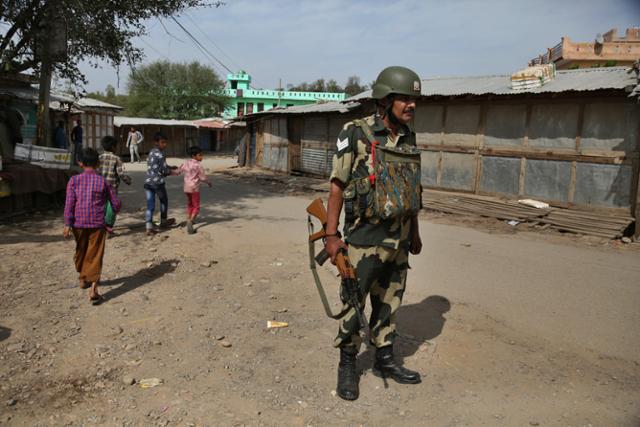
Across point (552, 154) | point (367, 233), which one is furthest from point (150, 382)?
point (552, 154)

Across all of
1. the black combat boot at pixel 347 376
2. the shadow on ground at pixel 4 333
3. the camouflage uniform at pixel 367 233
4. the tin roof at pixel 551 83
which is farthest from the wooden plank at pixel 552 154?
the shadow on ground at pixel 4 333

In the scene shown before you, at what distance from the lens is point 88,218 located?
14.4 ft

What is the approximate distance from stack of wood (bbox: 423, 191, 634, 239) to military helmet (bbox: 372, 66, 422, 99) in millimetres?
6767

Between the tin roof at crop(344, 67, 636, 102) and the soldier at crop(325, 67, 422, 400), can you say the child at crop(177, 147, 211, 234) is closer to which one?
the soldier at crop(325, 67, 422, 400)

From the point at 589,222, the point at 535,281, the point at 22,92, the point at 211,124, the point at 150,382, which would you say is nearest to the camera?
the point at 150,382

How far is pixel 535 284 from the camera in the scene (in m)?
5.32

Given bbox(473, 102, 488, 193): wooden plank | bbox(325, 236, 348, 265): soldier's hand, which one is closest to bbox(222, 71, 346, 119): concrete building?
bbox(473, 102, 488, 193): wooden plank

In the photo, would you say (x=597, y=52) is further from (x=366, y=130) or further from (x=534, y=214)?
(x=366, y=130)

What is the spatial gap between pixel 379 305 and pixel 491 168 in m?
8.78

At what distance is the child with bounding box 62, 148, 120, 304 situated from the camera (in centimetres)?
439

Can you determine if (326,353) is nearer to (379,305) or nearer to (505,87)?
(379,305)

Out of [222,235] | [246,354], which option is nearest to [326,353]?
[246,354]

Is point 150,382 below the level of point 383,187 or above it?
below

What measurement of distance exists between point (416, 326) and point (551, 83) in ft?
26.6
